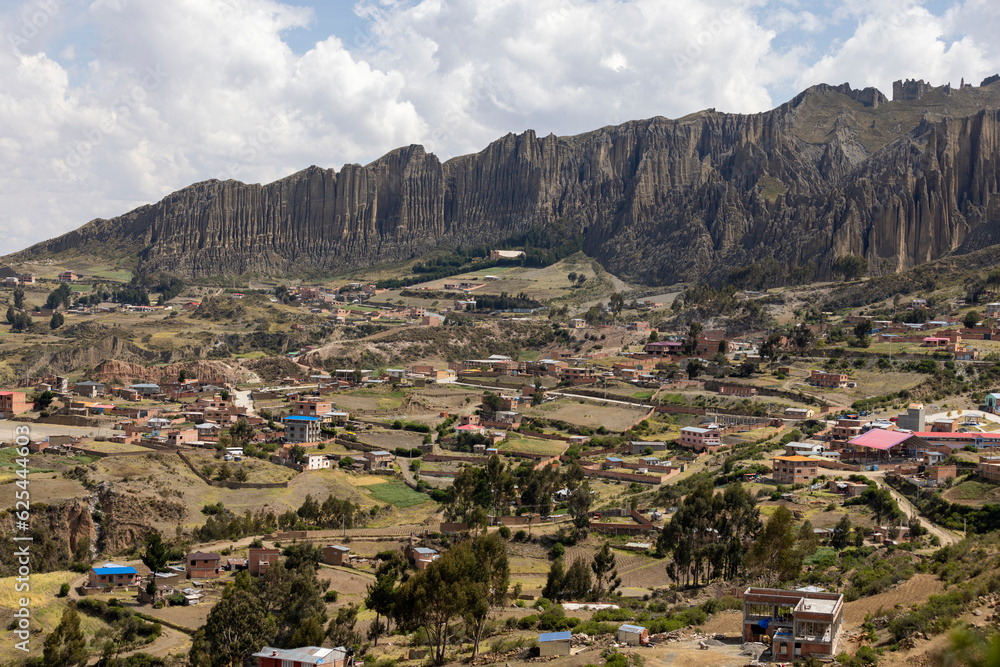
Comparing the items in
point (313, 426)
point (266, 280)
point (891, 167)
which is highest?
point (891, 167)

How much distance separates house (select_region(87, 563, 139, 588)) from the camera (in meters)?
45.5

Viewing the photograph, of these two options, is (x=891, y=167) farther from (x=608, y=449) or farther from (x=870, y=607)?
(x=870, y=607)

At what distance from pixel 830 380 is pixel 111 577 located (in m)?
62.6

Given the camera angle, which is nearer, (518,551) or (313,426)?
(518,551)

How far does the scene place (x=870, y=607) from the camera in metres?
34.7

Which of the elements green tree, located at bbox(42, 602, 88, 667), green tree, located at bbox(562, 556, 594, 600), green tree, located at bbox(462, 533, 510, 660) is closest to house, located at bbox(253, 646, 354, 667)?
green tree, located at bbox(462, 533, 510, 660)

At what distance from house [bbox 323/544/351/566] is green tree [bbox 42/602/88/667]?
15.7 meters

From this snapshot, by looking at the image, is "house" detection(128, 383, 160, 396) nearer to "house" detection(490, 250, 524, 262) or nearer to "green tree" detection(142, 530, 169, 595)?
"green tree" detection(142, 530, 169, 595)

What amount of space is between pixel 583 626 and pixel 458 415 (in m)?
56.2

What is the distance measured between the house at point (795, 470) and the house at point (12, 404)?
6215 centimetres

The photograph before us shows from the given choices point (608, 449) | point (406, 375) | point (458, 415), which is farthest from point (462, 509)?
point (406, 375)

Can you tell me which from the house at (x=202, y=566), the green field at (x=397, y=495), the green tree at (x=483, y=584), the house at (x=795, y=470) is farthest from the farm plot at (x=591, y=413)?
the house at (x=202, y=566)

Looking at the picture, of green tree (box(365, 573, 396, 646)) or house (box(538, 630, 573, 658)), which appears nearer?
house (box(538, 630, 573, 658))

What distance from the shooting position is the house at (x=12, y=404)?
275 feet
